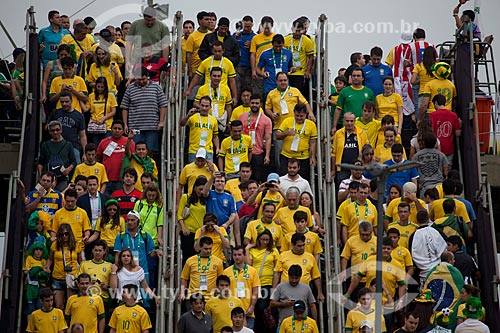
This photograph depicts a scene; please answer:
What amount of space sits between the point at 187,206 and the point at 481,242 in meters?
4.98

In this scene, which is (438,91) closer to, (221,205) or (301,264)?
(221,205)

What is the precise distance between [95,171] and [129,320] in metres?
3.51

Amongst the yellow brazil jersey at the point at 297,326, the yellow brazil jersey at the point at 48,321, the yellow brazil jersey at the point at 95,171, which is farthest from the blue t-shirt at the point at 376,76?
the yellow brazil jersey at the point at 48,321

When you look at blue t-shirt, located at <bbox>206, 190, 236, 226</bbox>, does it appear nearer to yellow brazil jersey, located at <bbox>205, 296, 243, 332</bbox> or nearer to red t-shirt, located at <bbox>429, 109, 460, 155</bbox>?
yellow brazil jersey, located at <bbox>205, 296, 243, 332</bbox>

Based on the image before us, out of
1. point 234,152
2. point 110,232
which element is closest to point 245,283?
point 110,232

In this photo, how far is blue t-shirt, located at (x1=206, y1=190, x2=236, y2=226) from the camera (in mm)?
25281

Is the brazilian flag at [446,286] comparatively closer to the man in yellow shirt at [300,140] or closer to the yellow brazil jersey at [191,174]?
the man in yellow shirt at [300,140]

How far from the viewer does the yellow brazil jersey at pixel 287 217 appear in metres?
25.2

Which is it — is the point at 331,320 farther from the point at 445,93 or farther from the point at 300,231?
the point at 445,93

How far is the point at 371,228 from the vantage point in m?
24.7

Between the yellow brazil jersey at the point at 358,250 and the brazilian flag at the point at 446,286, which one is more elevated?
the yellow brazil jersey at the point at 358,250

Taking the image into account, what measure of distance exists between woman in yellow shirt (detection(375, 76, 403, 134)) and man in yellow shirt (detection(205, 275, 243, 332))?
18.9 feet

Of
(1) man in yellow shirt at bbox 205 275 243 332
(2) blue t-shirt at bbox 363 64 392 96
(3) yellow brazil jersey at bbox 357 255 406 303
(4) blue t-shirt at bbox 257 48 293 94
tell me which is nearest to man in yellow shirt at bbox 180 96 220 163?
(4) blue t-shirt at bbox 257 48 293 94

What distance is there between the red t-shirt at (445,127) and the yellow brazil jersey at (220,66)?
12.5ft
